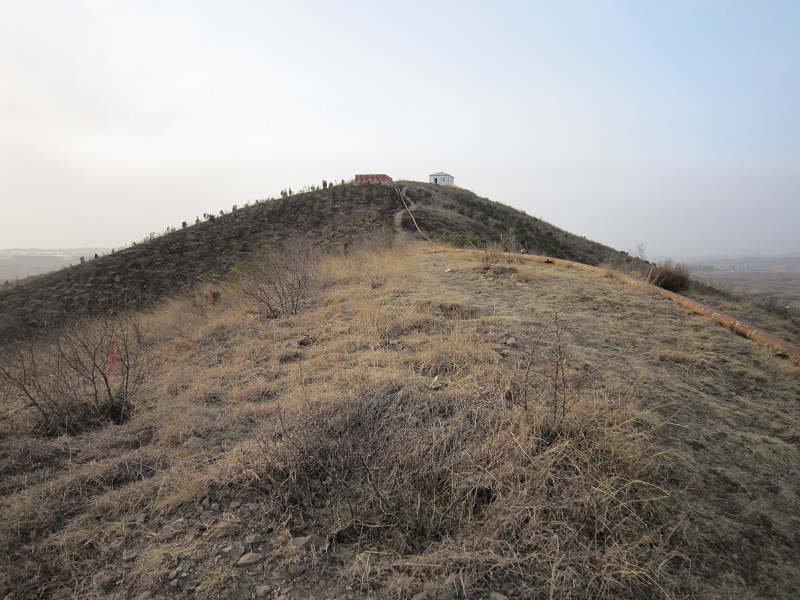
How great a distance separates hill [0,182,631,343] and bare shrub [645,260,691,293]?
509cm

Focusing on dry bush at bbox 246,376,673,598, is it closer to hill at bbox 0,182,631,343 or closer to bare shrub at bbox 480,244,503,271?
bare shrub at bbox 480,244,503,271

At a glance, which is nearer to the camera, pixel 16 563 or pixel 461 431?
pixel 16 563

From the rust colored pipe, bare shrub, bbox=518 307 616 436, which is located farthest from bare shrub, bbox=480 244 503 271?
bare shrub, bbox=518 307 616 436

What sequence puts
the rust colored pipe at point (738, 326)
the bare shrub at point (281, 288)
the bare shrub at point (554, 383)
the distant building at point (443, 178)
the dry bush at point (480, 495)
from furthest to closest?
the distant building at point (443, 178) < the bare shrub at point (281, 288) < the rust colored pipe at point (738, 326) < the bare shrub at point (554, 383) < the dry bush at point (480, 495)

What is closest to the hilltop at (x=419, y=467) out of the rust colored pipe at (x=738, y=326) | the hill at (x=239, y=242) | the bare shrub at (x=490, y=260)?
the rust colored pipe at (x=738, y=326)

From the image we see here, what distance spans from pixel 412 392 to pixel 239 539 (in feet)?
4.87

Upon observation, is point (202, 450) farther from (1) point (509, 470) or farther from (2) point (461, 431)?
(1) point (509, 470)

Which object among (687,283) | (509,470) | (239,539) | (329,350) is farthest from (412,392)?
(687,283)

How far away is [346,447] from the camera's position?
95.9 inches

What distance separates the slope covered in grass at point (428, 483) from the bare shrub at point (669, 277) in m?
4.07

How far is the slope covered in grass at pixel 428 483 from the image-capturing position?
5.82ft

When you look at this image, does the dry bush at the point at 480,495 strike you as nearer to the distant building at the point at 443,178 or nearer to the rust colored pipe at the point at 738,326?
the rust colored pipe at the point at 738,326

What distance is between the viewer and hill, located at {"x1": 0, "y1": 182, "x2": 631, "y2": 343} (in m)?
15.8

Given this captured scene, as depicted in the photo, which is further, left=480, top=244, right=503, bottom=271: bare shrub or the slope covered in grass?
left=480, top=244, right=503, bottom=271: bare shrub
